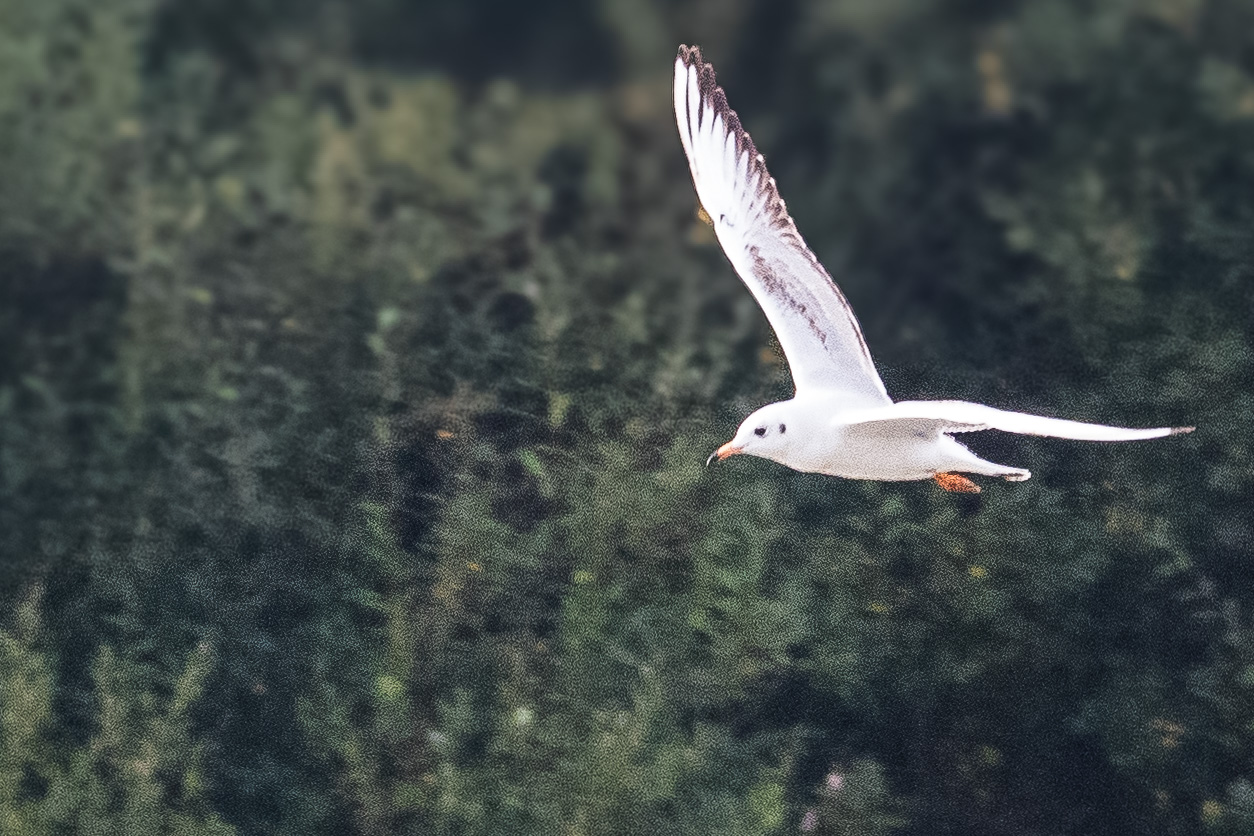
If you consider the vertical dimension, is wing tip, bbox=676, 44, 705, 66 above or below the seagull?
above

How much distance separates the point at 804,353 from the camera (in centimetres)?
388

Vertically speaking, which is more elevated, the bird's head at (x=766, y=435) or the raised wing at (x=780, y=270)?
the raised wing at (x=780, y=270)

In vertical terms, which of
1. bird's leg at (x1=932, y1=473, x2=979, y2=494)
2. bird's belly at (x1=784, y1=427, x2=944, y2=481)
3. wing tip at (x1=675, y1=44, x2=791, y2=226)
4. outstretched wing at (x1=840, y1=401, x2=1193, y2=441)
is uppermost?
wing tip at (x1=675, y1=44, x2=791, y2=226)

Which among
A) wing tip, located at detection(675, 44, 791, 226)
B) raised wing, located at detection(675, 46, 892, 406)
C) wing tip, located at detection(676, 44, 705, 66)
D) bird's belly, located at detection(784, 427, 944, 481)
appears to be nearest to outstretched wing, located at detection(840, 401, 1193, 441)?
bird's belly, located at detection(784, 427, 944, 481)

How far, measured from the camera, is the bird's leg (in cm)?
396

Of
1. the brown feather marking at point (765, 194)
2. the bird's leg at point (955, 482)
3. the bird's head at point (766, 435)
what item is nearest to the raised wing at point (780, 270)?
the brown feather marking at point (765, 194)

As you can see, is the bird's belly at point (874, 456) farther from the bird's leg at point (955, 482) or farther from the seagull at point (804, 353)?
the bird's leg at point (955, 482)

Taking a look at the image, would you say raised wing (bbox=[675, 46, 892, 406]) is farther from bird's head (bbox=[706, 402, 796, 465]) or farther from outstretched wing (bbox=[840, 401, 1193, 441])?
outstretched wing (bbox=[840, 401, 1193, 441])

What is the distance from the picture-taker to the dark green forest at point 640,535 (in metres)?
3.88

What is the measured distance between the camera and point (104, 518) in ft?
15.7

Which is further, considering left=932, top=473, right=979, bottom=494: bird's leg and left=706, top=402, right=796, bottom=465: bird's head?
left=932, top=473, right=979, bottom=494: bird's leg

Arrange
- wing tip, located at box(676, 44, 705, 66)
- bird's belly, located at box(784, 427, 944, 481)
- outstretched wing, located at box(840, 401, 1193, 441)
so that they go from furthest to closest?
wing tip, located at box(676, 44, 705, 66) < bird's belly, located at box(784, 427, 944, 481) < outstretched wing, located at box(840, 401, 1193, 441)

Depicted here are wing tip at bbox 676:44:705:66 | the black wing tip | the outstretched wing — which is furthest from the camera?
wing tip at bbox 676:44:705:66

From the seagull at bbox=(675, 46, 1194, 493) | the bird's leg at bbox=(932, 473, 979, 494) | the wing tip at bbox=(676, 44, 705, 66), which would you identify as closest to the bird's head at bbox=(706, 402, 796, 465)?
the seagull at bbox=(675, 46, 1194, 493)
